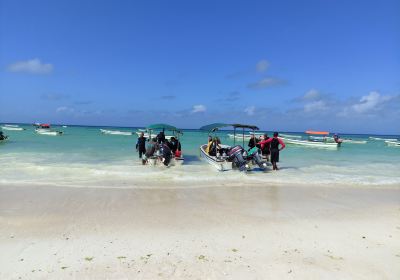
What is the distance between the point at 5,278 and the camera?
396 cm

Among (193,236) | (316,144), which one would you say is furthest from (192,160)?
Result: (316,144)

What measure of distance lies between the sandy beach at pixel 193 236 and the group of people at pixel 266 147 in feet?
18.0

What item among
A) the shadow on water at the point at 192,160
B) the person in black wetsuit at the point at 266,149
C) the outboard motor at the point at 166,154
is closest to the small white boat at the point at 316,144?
the shadow on water at the point at 192,160

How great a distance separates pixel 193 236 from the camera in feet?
18.2

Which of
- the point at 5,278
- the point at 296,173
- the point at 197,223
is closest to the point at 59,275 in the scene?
the point at 5,278

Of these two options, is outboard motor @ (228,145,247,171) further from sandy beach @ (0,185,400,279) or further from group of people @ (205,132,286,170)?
sandy beach @ (0,185,400,279)

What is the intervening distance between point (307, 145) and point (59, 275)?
3510cm

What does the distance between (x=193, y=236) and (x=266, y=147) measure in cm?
1045

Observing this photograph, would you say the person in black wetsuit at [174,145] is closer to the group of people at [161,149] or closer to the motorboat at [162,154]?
the group of people at [161,149]

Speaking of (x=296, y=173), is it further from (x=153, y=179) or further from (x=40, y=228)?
(x=40, y=228)

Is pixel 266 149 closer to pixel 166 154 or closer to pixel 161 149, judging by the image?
pixel 166 154

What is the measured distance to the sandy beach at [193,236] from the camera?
14.0 ft

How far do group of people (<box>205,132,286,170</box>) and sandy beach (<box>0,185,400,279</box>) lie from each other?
550 cm

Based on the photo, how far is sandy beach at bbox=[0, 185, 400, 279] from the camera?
428 cm
